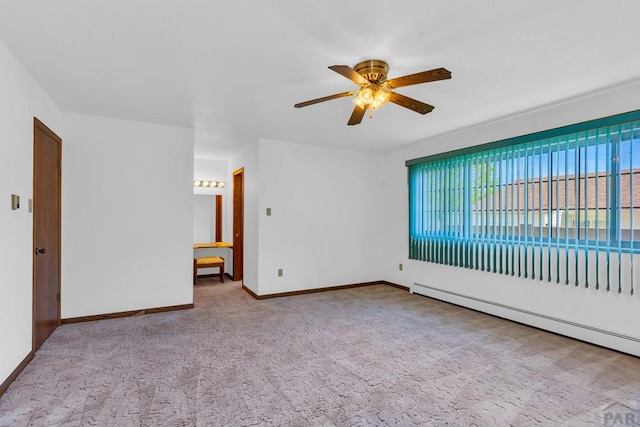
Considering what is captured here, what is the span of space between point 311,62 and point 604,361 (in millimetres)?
3468

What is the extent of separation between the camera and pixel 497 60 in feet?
8.14

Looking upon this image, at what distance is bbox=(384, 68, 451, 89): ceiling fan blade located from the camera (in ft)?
7.09

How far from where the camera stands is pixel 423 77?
2.24 m

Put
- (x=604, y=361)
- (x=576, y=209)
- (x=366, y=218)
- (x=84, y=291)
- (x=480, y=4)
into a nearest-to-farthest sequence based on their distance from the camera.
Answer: (x=480, y=4) → (x=604, y=361) → (x=576, y=209) → (x=84, y=291) → (x=366, y=218)

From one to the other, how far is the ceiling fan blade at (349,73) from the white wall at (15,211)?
7.42 feet

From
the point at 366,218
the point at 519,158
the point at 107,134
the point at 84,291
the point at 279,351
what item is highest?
the point at 107,134

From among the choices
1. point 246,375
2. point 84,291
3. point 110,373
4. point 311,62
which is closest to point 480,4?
point 311,62

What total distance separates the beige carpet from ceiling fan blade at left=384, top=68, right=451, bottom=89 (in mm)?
2166

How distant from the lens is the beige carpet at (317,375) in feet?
6.77

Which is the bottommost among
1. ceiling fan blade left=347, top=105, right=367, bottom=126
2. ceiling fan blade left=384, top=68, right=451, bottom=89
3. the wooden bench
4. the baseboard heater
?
the baseboard heater

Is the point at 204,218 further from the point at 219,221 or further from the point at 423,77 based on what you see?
the point at 423,77

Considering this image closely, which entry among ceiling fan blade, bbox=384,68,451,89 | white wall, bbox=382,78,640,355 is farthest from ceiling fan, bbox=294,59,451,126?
white wall, bbox=382,78,640,355

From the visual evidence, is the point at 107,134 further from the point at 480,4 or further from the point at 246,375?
the point at 480,4

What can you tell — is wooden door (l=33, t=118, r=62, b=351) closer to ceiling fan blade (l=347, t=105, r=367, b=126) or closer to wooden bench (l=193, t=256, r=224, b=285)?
wooden bench (l=193, t=256, r=224, b=285)
